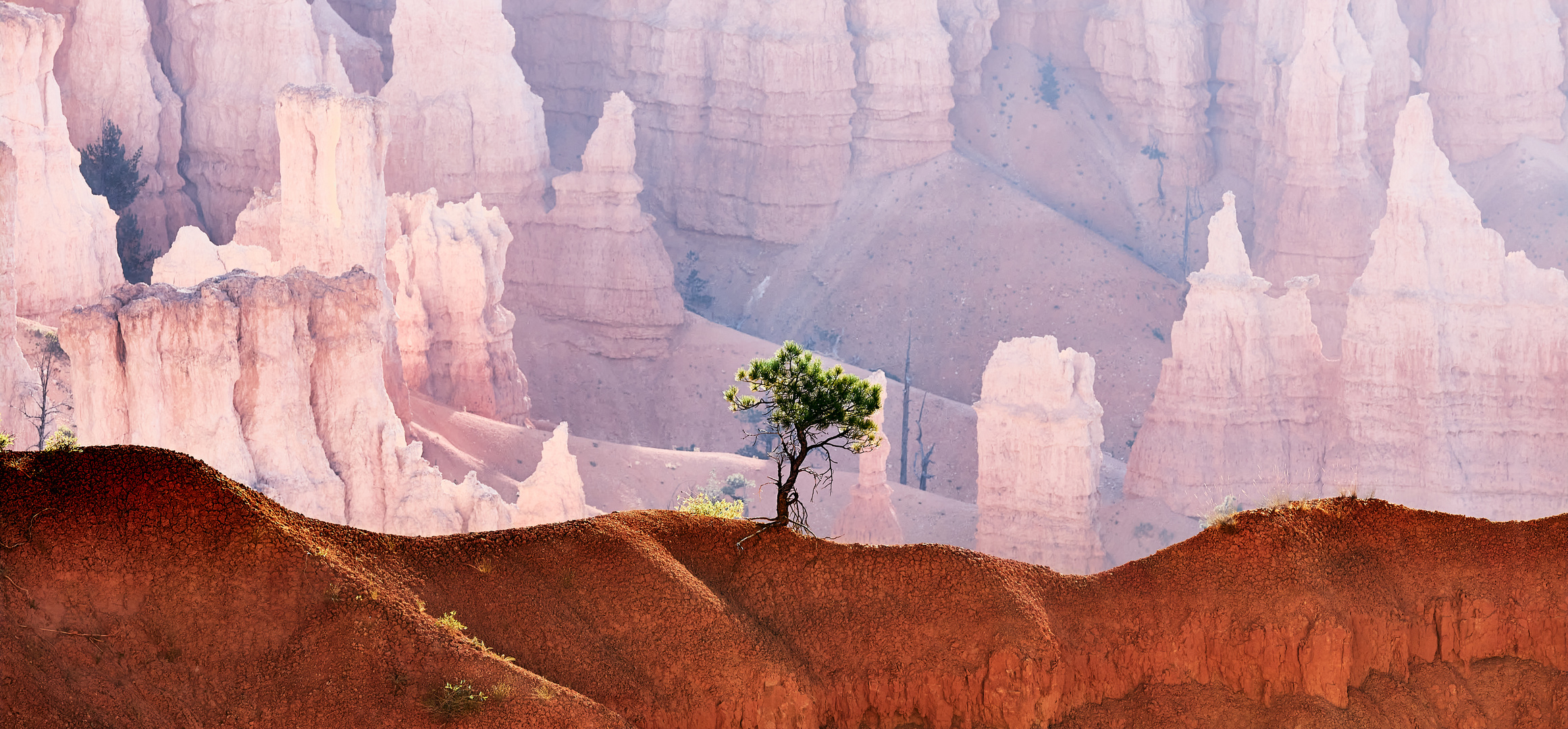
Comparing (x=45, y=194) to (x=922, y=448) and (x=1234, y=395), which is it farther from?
(x=1234, y=395)

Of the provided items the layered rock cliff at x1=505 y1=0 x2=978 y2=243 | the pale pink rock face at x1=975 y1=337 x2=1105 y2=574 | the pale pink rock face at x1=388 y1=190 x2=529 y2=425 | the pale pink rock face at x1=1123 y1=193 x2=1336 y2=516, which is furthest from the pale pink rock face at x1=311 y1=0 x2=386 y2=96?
the pale pink rock face at x1=1123 y1=193 x2=1336 y2=516

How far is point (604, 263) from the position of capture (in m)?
64.4

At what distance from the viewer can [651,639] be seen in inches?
756

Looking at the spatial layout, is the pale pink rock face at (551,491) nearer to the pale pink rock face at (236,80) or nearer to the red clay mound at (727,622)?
the red clay mound at (727,622)

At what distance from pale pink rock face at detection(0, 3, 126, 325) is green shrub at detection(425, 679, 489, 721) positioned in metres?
33.8

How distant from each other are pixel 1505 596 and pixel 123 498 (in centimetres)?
1559

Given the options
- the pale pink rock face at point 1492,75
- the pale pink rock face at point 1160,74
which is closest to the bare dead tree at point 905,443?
the pale pink rock face at point 1160,74

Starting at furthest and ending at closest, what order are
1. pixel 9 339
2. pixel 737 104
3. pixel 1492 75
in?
pixel 737 104 → pixel 1492 75 → pixel 9 339

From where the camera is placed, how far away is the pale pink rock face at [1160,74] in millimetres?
76188

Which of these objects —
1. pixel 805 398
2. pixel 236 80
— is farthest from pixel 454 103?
pixel 805 398

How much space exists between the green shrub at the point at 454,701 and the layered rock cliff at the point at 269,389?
18.4m

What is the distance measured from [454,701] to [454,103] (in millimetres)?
47422

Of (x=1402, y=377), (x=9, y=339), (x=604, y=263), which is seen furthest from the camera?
(x=604, y=263)

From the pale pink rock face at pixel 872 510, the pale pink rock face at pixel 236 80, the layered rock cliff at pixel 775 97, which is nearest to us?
the pale pink rock face at pixel 872 510
